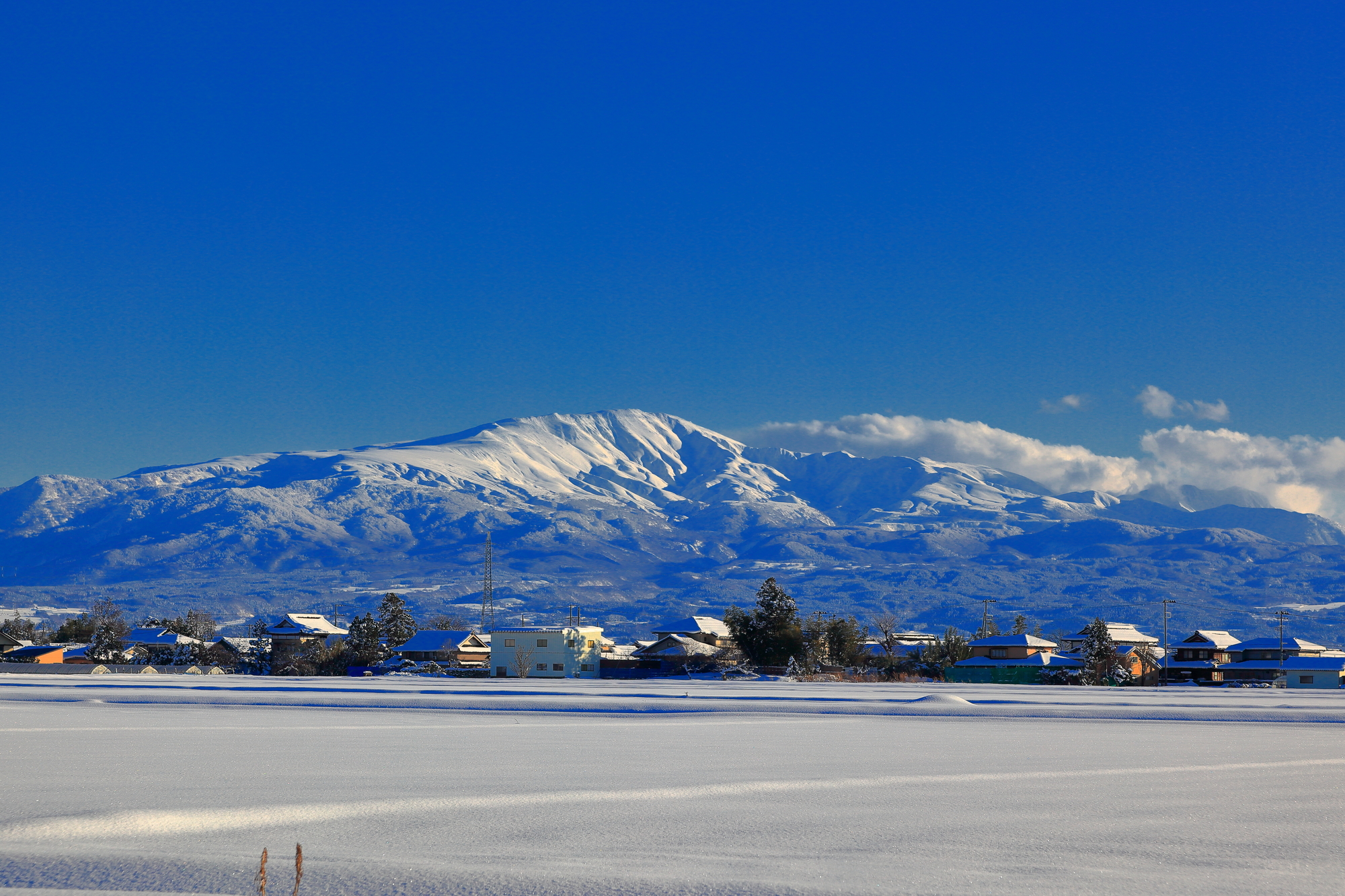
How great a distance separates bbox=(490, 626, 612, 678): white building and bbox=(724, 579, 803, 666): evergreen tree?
9986 millimetres

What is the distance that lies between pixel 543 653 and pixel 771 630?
48.9 ft

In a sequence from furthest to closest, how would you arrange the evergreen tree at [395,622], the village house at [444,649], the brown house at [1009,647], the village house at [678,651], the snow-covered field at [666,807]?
the evergreen tree at [395,622] < the brown house at [1009,647] < the village house at [444,649] < the village house at [678,651] < the snow-covered field at [666,807]

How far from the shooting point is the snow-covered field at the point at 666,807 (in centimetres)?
649

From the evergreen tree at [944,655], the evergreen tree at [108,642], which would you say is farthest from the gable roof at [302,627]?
the evergreen tree at [944,655]

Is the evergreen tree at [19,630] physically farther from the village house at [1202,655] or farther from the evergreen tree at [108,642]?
the village house at [1202,655]

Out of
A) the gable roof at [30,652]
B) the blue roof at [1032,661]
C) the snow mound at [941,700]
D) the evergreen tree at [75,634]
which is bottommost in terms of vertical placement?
the blue roof at [1032,661]

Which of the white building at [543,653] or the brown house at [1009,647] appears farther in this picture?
the brown house at [1009,647]

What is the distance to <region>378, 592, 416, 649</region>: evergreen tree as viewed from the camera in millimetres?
92500

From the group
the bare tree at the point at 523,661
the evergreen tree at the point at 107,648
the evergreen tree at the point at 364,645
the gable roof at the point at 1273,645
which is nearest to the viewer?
the bare tree at the point at 523,661

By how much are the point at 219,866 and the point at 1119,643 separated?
9653 centimetres

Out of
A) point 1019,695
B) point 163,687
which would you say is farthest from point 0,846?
point 1019,695

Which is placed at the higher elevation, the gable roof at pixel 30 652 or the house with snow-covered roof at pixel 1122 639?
the house with snow-covered roof at pixel 1122 639

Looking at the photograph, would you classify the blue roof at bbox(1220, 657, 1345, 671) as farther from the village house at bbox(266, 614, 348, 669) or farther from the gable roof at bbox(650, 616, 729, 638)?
the village house at bbox(266, 614, 348, 669)

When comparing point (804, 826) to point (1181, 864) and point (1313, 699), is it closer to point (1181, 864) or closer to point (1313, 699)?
point (1181, 864)
